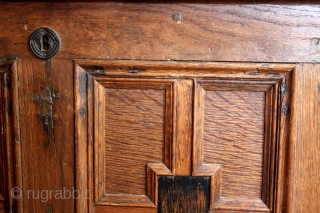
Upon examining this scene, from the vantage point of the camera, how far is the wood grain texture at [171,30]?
631mm

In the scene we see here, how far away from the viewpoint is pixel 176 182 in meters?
0.69

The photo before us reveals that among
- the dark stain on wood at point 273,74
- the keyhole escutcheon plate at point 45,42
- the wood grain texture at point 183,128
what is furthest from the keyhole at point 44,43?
the dark stain on wood at point 273,74

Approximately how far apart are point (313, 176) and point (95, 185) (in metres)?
0.44

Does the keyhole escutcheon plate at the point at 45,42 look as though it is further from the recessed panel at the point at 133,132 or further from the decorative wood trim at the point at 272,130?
the decorative wood trim at the point at 272,130

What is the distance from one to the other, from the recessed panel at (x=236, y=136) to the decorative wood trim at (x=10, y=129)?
39 cm

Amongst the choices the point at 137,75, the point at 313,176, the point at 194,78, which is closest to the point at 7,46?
the point at 137,75

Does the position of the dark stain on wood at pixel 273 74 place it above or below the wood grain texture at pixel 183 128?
above

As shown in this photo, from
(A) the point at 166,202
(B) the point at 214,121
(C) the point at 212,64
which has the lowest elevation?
(A) the point at 166,202

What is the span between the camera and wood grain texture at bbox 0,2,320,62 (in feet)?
2.07

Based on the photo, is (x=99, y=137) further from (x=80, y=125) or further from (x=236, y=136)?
(x=236, y=136)

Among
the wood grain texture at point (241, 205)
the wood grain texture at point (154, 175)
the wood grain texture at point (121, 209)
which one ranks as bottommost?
the wood grain texture at point (121, 209)

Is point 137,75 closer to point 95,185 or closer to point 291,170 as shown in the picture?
point 95,185

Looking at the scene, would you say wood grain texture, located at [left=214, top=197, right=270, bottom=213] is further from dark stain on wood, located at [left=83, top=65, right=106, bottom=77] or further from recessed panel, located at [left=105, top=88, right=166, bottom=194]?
dark stain on wood, located at [left=83, top=65, right=106, bottom=77]

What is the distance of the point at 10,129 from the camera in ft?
2.24
